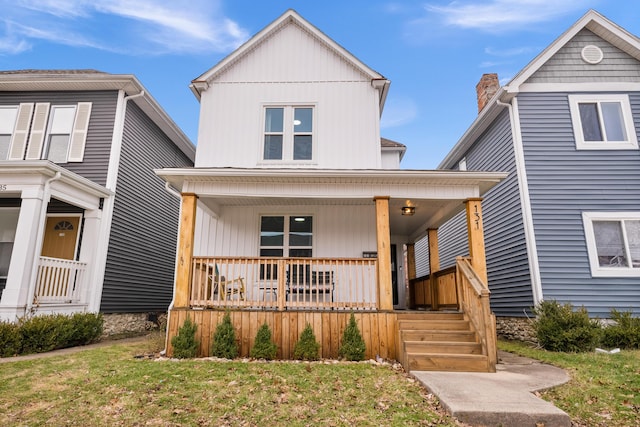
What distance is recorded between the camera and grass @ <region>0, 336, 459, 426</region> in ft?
12.7

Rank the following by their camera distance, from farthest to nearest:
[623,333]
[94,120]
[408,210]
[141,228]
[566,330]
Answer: [141,228], [94,120], [408,210], [623,333], [566,330]

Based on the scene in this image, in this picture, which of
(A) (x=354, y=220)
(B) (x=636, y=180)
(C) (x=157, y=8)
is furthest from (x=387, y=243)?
(C) (x=157, y=8)

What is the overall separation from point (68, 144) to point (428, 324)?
33.2 feet

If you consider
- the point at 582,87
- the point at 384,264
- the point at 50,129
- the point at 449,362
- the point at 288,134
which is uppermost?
the point at 582,87

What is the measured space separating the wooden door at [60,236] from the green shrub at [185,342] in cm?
510

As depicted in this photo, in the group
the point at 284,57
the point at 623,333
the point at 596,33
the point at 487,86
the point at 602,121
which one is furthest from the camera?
the point at 487,86

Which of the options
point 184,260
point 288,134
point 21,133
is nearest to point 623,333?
point 288,134

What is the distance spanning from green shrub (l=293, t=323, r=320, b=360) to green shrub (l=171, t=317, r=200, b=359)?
5.77 feet

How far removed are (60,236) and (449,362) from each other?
976cm

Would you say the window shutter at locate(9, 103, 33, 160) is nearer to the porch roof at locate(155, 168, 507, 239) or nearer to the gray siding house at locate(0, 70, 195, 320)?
the gray siding house at locate(0, 70, 195, 320)

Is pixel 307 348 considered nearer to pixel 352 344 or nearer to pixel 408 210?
pixel 352 344

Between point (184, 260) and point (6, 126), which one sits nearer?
point (184, 260)

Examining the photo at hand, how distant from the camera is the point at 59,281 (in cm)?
839

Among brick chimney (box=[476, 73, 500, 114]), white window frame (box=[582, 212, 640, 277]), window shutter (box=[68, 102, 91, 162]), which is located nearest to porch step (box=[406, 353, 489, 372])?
white window frame (box=[582, 212, 640, 277])
